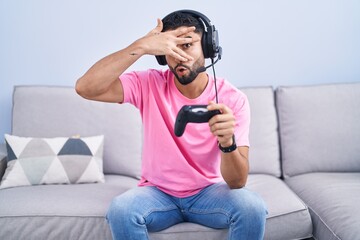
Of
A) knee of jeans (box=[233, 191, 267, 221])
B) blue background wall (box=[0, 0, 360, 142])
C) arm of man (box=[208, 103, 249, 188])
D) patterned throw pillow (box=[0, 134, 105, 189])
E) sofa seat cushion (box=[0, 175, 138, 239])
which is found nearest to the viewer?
arm of man (box=[208, 103, 249, 188])

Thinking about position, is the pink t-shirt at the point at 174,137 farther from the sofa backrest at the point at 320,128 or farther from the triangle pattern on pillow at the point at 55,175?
the sofa backrest at the point at 320,128

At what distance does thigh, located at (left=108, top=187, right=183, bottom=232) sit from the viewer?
1.30 metres

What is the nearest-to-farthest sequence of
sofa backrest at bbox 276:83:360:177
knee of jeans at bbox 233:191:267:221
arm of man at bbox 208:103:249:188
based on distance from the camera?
arm of man at bbox 208:103:249:188, knee of jeans at bbox 233:191:267:221, sofa backrest at bbox 276:83:360:177

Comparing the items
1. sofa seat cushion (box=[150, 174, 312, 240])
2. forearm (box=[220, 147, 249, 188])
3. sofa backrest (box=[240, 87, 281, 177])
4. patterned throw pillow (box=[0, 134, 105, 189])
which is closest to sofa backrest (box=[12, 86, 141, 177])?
patterned throw pillow (box=[0, 134, 105, 189])

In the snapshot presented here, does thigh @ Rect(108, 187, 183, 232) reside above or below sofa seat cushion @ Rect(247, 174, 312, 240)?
above

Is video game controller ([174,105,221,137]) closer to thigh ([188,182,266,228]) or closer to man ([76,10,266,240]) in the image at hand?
man ([76,10,266,240])

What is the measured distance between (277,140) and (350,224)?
0.82 m

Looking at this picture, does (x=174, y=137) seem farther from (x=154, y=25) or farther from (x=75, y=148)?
(x=154, y=25)

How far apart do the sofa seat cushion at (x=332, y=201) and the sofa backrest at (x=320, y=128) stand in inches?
3.2

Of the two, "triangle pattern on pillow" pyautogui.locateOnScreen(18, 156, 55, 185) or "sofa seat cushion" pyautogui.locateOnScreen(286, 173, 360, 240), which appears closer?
"sofa seat cushion" pyautogui.locateOnScreen(286, 173, 360, 240)

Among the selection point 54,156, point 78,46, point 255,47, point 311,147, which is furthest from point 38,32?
point 311,147

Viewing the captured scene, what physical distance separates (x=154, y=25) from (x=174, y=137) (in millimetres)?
1025

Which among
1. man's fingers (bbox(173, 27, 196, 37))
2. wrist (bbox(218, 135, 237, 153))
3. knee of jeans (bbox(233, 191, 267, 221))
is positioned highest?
man's fingers (bbox(173, 27, 196, 37))

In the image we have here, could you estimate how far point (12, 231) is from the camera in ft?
4.87
